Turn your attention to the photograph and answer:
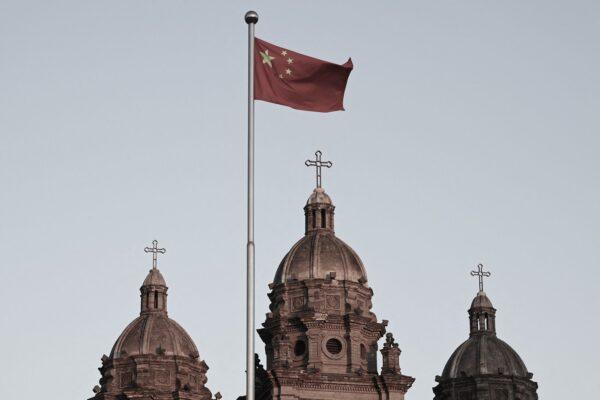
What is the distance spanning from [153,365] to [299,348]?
52.1 ft

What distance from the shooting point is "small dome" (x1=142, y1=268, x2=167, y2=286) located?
11438 centimetres

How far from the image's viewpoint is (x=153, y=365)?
4267 inches

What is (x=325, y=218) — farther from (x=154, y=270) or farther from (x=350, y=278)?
(x=154, y=270)

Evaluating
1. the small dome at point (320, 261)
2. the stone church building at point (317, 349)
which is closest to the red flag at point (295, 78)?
the stone church building at point (317, 349)

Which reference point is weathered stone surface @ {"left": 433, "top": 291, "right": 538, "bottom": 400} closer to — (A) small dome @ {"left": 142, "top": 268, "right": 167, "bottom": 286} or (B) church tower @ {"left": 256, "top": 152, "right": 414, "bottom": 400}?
(B) church tower @ {"left": 256, "top": 152, "right": 414, "bottom": 400}

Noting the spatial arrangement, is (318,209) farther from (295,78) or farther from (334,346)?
(295,78)

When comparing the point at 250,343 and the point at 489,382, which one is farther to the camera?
the point at 489,382

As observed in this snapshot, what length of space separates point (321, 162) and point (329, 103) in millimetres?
53788

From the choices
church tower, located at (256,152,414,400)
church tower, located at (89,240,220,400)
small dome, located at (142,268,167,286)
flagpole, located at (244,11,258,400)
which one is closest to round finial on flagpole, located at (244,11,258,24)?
flagpole, located at (244,11,258,400)

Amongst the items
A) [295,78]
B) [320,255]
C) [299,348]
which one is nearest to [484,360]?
[320,255]

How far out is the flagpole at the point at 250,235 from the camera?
4553 centimetres

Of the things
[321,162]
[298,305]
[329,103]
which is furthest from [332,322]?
[329,103]

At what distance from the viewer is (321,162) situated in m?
103

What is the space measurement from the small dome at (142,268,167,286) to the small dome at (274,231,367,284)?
16.5 meters
